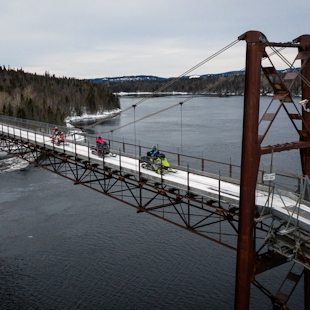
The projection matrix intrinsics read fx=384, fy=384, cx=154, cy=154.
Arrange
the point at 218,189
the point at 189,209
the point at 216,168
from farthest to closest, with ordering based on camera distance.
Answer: the point at 216,168 → the point at 189,209 → the point at 218,189

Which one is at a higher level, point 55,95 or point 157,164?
point 157,164

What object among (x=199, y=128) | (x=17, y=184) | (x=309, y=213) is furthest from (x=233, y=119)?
(x=309, y=213)

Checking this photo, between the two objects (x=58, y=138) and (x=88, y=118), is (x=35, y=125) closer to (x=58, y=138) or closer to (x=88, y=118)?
(x=58, y=138)

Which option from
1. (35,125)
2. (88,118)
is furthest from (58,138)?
(88,118)

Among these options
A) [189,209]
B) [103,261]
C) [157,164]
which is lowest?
[103,261]

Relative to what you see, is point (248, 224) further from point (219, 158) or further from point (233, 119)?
point (233, 119)

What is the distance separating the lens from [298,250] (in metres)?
14.1

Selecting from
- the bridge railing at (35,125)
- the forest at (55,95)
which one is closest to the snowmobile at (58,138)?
the bridge railing at (35,125)

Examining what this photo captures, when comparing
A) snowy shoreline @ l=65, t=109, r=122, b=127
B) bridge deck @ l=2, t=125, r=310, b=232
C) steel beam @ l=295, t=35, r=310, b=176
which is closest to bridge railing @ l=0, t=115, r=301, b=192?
bridge deck @ l=2, t=125, r=310, b=232

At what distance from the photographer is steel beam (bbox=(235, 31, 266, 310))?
46.0 feet

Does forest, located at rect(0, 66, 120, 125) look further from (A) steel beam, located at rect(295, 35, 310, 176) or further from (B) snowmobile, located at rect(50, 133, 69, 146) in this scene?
(A) steel beam, located at rect(295, 35, 310, 176)

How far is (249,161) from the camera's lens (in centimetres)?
1460

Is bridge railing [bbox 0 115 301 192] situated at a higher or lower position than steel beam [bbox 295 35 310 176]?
lower

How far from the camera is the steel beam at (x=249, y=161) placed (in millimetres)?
14023
